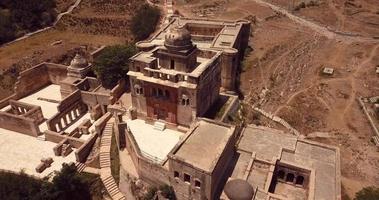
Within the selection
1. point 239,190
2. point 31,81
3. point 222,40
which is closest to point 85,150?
point 239,190

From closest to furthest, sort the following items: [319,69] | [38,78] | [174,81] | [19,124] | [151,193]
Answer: [151,193] < [174,81] < [19,124] < [38,78] < [319,69]

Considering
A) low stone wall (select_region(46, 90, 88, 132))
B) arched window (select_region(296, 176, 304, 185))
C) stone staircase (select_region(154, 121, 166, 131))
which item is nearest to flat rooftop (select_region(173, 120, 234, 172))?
stone staircase (select_region(154, 121, 166, 131))

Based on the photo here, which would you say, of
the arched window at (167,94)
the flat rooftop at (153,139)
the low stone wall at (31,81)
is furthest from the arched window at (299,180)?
the low stone wall at (31,81)

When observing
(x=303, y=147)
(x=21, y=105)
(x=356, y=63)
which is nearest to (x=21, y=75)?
(x=21, y=105)

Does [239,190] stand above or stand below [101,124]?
above

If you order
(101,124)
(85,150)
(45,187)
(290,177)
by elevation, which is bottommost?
(290,177)

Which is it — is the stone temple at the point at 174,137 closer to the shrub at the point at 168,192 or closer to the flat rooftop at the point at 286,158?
the flat rooftop at the point at 286,158

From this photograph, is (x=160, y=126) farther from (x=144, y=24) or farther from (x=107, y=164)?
(x=144, y=24)

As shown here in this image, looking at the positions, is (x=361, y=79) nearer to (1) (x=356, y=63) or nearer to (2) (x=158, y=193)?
(1) (x=356, y=63)
